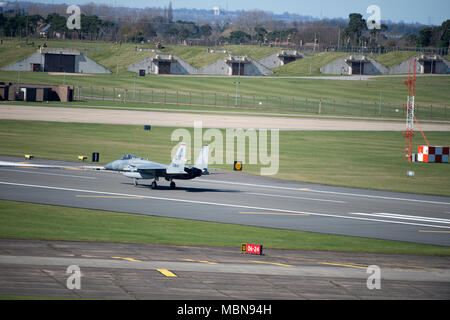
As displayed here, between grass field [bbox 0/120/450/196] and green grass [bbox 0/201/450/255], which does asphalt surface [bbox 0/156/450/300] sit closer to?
green grass [bbox 0/201/450/255]

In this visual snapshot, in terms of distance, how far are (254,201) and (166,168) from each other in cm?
776

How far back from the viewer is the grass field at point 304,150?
62.0m

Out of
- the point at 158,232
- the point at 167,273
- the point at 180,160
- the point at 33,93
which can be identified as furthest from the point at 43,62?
the point at 167,273

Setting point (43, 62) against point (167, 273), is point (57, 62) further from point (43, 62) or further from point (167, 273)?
point (167, 273)

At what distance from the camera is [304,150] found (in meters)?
80.5

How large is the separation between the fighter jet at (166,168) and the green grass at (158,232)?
29.9 ft

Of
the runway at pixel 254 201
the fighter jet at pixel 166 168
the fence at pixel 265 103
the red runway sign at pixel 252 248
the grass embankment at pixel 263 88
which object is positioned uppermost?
the grass embankment at pixel 263 88

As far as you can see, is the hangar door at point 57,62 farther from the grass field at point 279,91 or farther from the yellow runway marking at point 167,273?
the yellow runway marking at point 167,273

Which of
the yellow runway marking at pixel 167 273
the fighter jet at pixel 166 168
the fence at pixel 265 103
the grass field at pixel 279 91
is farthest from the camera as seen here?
the grass field at pixel 279 91

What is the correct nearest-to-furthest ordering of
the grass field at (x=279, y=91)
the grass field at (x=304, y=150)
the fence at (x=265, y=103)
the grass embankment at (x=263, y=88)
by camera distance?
1. the grass field at (x=304, y=150)
2. the fence at (x=265, y=103)
3. the grass field at (x=279, y=91)
4. the grass embankment at (x=263, y=88)

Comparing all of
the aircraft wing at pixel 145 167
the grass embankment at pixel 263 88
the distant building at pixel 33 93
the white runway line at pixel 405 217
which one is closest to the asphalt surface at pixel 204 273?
the white runway line at pixel 405 217

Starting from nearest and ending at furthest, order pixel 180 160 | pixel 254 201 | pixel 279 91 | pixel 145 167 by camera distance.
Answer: pixel 254 201 < pixel 180 160 < pixel 145 167 < pixel 279 91

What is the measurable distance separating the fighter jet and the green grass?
9.11m

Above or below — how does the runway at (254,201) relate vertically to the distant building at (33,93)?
below
